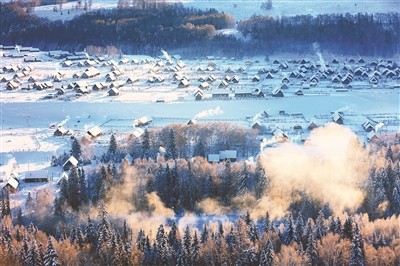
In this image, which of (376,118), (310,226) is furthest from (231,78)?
(310,226)

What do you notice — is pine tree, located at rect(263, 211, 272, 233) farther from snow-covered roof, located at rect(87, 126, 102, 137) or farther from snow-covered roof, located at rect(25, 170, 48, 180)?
snow-covered roof, located at rect(87, 126, 102, 137)

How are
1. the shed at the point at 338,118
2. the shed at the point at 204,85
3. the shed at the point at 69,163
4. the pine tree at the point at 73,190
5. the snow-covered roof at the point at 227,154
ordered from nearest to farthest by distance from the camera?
1. the pine tree at the point at 73,190
2. the shed at the point at 69,163
3. the snow-covered roof at the point at 227,154
4. the shed at the point at 338,118
5. the shed at the point at 204,85

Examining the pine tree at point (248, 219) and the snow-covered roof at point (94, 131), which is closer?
the pine tree at point (248, 219)

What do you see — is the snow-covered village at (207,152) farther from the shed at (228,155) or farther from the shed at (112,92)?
the shed at (112,92)

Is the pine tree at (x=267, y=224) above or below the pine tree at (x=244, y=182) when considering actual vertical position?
below

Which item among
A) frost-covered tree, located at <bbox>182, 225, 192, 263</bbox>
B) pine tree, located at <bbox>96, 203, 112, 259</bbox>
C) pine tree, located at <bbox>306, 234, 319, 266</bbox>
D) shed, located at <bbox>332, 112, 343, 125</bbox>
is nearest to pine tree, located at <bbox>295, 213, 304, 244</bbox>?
pine tree, located at <bbox>306, 234, 319, 266</bbox>

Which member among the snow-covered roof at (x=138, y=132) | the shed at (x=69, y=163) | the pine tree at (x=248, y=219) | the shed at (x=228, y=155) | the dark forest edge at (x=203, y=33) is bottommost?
the pine tree at (x=248, y=219)

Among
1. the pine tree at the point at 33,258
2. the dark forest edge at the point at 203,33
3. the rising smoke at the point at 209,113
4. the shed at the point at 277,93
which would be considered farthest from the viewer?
the dark forest edge at the point at 203,33

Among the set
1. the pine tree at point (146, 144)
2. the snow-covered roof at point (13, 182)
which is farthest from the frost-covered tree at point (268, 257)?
the snow-covered roof at point (13, 182)

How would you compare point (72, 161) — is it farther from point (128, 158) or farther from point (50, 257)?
point (50, 257)
